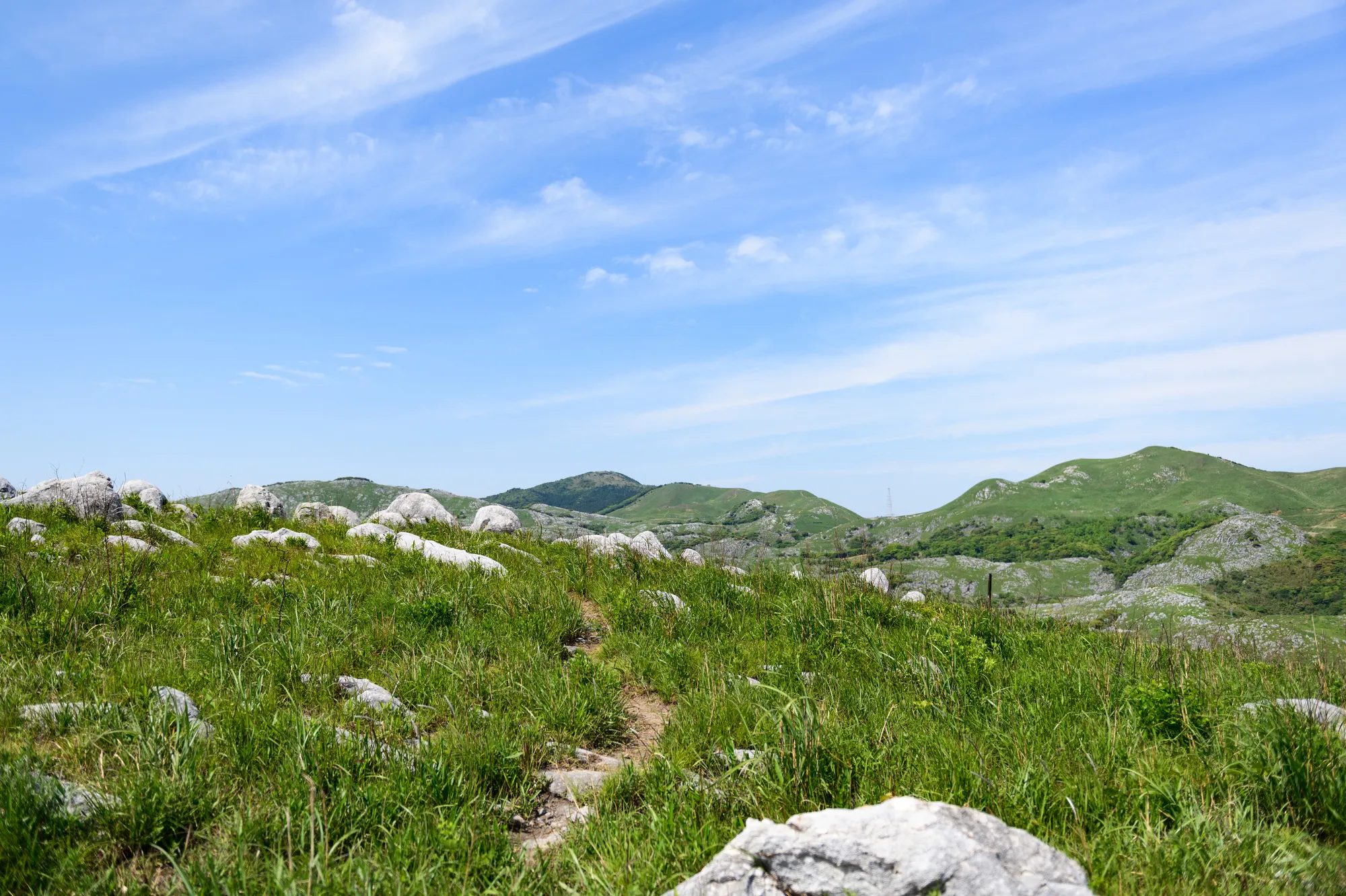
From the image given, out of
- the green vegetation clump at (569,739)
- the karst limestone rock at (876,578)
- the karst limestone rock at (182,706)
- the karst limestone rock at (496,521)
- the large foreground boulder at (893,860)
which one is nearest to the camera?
the large foreground boulder at (893,860)

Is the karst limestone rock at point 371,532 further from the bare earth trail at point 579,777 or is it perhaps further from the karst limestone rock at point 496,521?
the bare earth trail at point 579,777

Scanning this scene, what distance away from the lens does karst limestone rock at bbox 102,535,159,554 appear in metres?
10.6

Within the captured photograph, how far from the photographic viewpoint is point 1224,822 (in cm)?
405

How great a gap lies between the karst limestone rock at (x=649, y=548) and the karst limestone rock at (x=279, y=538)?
6.24m

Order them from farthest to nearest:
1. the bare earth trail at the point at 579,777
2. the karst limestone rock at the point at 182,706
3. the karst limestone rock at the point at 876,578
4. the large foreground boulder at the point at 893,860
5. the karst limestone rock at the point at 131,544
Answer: the karst limestone rock at the point at 876,578, the karst limestone rock at the point at 131,544, the karst limestone rock at the point at 182,706, the bare earth trail at the point at 579,777, the large foreground boulder at the point at 893,860

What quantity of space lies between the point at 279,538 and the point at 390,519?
4.79 metres

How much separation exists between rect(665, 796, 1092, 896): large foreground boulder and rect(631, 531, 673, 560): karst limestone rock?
1013 centimetres

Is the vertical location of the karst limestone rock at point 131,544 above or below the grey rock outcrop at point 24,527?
below

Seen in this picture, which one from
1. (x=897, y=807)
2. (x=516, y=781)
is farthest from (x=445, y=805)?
(x=897, y=807)

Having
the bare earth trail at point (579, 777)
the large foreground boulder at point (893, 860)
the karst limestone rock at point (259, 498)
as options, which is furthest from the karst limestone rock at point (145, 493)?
the large foreground boulder at point (893, 860)

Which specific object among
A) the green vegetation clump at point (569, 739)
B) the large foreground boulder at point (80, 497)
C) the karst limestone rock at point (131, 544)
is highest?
the large foreground boulder at point (80, 497)

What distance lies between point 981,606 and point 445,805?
9.82m

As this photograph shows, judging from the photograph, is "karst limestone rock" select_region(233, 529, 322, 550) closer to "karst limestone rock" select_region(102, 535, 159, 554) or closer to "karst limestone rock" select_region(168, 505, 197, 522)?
"karst limestone rock" select_region(102, 535, 159, 554)

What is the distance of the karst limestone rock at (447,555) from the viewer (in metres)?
11.8
